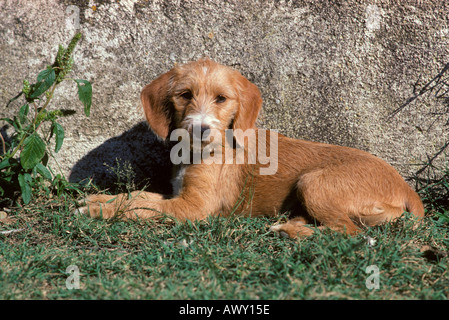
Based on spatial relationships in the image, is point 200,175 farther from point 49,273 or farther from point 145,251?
point 49,273

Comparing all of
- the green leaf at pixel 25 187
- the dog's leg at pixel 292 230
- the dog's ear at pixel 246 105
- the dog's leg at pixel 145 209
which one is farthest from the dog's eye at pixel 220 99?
the green leaf at pixel 25 187

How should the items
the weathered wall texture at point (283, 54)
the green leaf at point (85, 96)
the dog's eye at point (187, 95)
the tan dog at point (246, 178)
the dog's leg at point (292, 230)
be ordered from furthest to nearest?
1. the weathered wall texture at point (283, 54)
2. the dog's eye at point (187, 95)
3. the green leaf at point (85, 96)
4. the tan dog at point (246, 178)
5. the dog's leg at point (292, 230)

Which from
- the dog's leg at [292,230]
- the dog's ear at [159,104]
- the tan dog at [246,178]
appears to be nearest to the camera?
the dog's leg at [292,230]

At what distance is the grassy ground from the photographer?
2.69m

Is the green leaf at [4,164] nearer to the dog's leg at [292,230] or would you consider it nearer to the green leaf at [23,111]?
the green leaf at [23,111]

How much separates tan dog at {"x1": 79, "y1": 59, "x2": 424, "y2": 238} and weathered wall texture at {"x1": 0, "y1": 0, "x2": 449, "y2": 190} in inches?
15.5

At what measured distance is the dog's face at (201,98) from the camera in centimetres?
383

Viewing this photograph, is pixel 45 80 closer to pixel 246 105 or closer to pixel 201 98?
pixel 201 98

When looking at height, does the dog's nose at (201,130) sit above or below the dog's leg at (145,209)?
above

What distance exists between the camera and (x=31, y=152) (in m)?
3.76

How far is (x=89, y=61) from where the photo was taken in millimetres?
4359

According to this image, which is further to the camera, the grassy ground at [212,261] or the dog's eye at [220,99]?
the dog's eye at [220,99]

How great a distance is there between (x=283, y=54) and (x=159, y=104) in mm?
1314

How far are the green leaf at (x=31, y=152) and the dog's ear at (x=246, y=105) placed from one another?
172 centimetres
